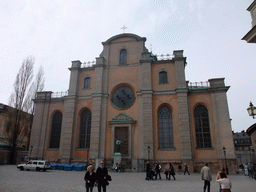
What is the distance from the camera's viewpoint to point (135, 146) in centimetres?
2638

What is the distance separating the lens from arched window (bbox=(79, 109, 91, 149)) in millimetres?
28802

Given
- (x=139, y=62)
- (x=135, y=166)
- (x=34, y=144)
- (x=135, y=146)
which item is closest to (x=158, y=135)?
(x=135, y=146)

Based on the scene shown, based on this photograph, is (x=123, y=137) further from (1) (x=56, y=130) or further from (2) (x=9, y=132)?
(2) (x=9, y=132)

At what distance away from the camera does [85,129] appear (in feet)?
96.7

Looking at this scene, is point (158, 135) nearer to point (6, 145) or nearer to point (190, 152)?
point (190, 152)

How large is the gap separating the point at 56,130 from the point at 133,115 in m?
12.3

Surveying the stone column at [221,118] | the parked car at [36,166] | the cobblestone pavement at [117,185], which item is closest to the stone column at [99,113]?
the parked car at [36,166]

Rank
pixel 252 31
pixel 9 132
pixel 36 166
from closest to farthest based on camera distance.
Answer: pixel 252 31 < pixel 36 166 < pixel 9 132

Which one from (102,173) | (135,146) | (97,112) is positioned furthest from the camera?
(97,112)

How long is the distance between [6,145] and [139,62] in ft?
88.2

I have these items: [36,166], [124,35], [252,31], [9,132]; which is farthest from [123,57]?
[252,31]

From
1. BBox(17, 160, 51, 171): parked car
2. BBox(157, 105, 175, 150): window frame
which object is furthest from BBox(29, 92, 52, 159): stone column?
BBox(157, 105, 175, 150): window frame

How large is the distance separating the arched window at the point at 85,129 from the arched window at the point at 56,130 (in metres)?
3.80

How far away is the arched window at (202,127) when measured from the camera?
1003 inches
